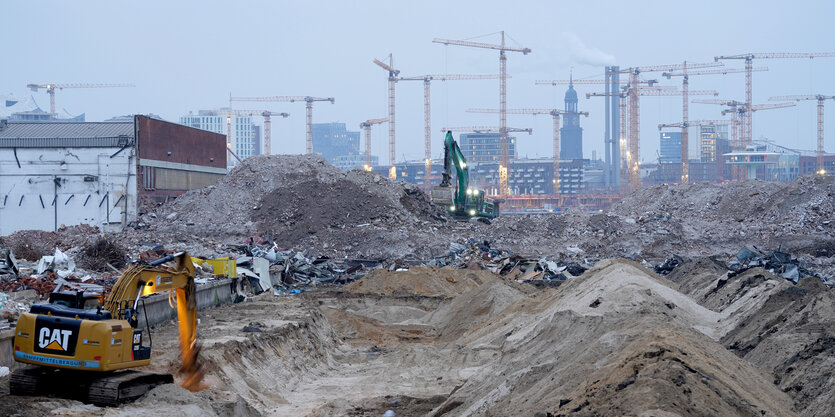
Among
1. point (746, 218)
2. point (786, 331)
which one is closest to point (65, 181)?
point (746, 218)

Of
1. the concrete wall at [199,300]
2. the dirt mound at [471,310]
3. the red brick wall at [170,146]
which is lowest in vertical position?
the dirt mound at [471,310]

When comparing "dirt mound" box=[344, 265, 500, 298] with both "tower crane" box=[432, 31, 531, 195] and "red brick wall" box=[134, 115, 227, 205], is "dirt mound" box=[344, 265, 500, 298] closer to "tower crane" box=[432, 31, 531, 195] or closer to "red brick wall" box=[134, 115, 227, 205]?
"red brick wall" box=[134, 115, 227, 205]

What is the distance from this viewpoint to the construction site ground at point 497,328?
392 inches

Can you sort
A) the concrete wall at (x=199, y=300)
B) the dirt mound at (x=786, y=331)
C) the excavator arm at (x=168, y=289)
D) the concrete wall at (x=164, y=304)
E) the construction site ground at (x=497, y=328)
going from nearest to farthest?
the construction site ground at (x=497, y=328) → the dirt mound at (x=786, y=331) → the excavator arm at (x=168, y=289) → the concrete wall at (x=164, y=304) → the concrete wall at (x=199, y=300)

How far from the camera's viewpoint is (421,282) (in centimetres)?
2775

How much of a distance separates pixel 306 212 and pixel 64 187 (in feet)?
42.1

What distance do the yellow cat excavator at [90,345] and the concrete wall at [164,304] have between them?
176 cm

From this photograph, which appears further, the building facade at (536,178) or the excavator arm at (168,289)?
the building facade at (536,178)

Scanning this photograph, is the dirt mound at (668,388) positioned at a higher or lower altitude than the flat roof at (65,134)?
lower

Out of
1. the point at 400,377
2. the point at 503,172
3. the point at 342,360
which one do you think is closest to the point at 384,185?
the point at 342,360

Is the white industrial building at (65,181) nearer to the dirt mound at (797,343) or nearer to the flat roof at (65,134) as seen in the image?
the flat roof at (65,134)

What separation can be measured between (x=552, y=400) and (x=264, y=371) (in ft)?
24.0

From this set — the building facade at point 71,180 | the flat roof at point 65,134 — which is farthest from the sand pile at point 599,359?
the flat roof at point 65,134

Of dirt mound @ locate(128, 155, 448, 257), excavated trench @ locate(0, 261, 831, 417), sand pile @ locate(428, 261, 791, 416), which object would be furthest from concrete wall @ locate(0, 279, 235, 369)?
dirt mound @ locate(128, 155, 448, 257)
